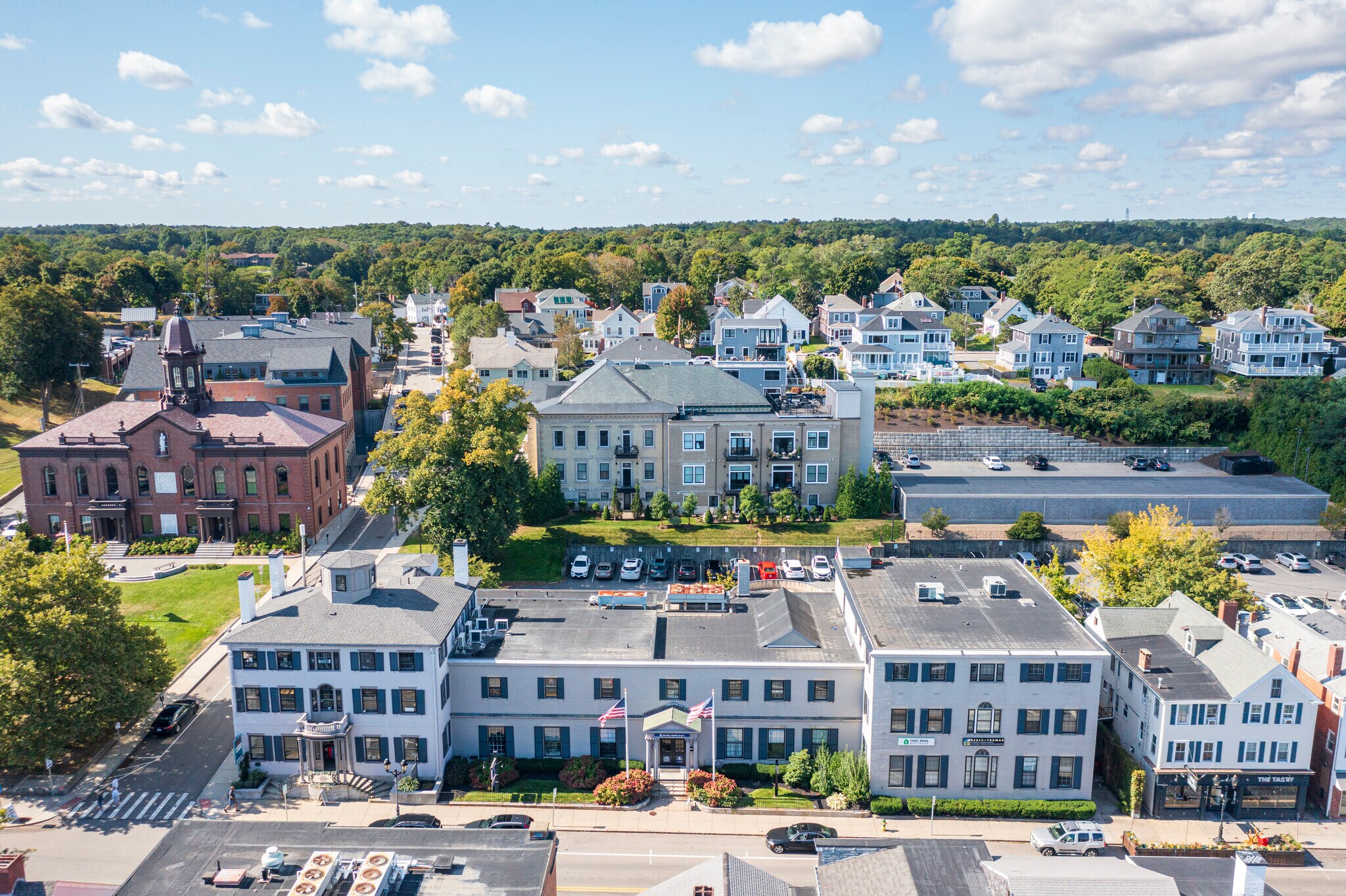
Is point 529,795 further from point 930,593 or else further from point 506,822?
point 930,593

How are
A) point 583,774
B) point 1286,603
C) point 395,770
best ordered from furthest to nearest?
1. point 1286,603
2. point 583,774
3. point 395,770

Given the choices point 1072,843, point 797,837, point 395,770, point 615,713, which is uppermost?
point 615,713

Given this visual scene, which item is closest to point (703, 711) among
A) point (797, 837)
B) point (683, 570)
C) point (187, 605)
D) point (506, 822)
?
point (797, 837)

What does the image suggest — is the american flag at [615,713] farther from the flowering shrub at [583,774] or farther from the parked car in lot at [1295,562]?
the parked car in lot at [1295,562]

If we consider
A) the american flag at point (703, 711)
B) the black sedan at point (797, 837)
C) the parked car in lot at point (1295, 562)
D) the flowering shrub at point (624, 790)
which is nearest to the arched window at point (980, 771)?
the black sedan at point (797, 837)

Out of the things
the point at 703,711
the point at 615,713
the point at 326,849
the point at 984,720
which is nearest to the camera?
the point at 326,849

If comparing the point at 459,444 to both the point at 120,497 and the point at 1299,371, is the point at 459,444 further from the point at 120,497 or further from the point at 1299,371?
the point at 1299,371

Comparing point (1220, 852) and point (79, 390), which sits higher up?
point (79, 390)
